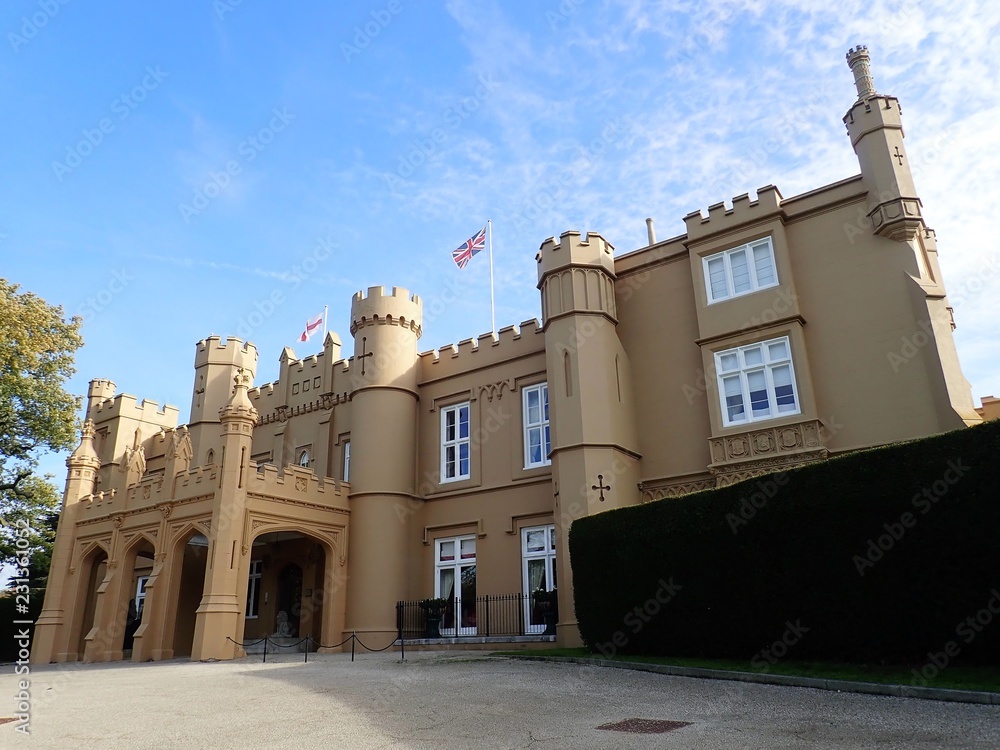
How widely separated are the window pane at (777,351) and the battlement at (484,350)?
271 inches

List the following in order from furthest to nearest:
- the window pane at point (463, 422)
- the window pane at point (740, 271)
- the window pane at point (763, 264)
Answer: the window pane at point (463, 422) → the window pane at point (740, 271) → the window pane at point (763, 264)

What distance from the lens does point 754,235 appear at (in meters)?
19.4

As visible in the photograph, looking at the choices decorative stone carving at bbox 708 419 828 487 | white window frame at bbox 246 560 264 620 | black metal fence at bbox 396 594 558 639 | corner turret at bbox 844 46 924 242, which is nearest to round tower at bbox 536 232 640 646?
black metal fence at bbox 396 594 558 639

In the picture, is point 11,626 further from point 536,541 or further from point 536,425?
point 536,425

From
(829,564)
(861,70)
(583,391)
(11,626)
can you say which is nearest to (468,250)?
(583,391)

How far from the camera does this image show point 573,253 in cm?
2086

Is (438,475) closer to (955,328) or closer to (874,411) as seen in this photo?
(874,411)

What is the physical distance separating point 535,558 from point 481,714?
1268 cm

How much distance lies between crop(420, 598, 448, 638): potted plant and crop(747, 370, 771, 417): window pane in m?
10.3

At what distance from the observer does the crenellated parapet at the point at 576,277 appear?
2050 cm

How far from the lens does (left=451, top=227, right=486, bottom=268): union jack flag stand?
984 inches

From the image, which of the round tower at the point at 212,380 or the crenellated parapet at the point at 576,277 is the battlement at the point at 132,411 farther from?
→ the crenellated parapet at the point at 576,277

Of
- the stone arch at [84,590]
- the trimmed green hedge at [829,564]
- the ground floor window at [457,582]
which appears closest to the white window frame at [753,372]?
the trimmed green hedge at [829,564]

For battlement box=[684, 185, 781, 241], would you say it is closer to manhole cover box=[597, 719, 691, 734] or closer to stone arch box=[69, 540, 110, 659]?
manhole cover box=[597, 719, 691, 734]
